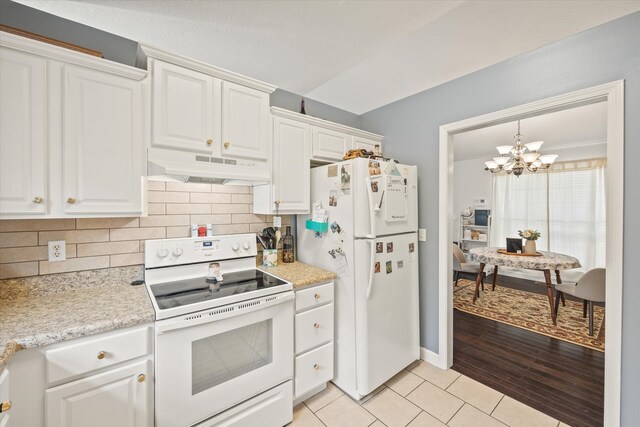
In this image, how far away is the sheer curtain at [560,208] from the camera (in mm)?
4337

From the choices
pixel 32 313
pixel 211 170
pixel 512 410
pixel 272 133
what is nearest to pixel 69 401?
pixel 32 313

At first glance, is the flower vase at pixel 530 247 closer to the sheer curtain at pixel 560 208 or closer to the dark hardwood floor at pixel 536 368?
the dark hardwood floor at pixel 536 368

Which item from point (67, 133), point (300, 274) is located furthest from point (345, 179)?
point (67, 133)

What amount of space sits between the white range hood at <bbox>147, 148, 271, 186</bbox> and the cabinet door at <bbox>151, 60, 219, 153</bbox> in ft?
Result: 0.18

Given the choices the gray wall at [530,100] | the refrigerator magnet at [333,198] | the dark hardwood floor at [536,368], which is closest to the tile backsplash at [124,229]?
the refrigerator magnet at [333,198]

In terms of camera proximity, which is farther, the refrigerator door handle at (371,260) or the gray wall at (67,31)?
the refrigerator door handle at (371,260)

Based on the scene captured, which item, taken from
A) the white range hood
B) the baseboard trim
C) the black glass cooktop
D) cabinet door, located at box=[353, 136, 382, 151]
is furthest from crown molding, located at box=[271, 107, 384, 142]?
the baseboard trim

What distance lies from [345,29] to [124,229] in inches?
75.5

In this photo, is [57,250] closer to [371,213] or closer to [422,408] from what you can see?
[371,213]

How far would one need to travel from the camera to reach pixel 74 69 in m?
1.33

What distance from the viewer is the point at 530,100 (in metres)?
1.87

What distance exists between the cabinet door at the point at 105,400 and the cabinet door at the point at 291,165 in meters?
1.32

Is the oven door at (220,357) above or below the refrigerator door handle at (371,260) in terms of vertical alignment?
below

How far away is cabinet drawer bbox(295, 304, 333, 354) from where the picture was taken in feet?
6.01
